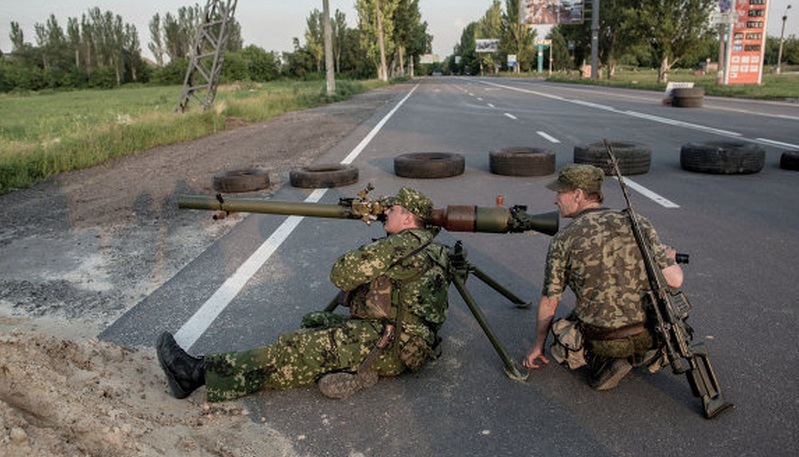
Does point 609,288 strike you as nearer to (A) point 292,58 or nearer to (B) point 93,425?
(B) point 93,425

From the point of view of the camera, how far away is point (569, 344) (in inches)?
138

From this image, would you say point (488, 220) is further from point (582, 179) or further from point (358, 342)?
point (358, 342)

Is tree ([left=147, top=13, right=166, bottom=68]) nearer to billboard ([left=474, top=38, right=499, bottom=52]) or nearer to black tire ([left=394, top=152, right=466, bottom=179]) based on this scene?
billboard ([left=474, top=38, right=499, bottom=52])

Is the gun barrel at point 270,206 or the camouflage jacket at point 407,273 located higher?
the gun barrel at point 270,206

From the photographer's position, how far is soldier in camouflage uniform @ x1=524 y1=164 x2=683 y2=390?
3307 millimetres

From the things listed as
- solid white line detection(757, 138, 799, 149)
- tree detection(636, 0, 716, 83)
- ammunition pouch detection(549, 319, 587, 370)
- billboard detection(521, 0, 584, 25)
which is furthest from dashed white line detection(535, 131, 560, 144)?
billboard detection(521, 0, 584, 25)

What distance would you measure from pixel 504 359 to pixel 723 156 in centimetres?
763

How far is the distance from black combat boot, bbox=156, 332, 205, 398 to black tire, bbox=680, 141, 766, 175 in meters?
8.85

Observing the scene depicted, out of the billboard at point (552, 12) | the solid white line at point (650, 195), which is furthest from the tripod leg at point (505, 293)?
the billboard at point (552, 12)

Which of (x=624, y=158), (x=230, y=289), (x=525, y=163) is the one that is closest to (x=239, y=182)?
(x=230, y=289)

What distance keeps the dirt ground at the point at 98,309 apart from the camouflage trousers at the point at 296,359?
0.54ft

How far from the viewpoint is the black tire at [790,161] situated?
32.1 ft

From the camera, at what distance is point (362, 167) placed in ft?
38.2

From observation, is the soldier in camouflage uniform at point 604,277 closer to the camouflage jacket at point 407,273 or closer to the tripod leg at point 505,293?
the camouflage jacket at point 407,273
